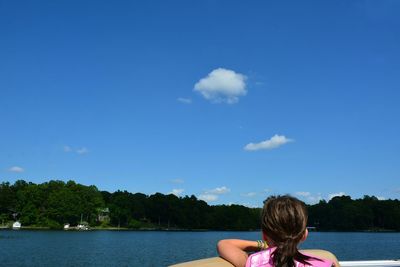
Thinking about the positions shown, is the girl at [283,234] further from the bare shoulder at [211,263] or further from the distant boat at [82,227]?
the distant boat at [82,227]

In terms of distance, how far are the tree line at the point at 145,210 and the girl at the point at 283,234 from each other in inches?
3824

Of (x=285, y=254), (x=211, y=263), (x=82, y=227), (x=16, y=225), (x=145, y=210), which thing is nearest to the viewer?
(x=285, y=254)

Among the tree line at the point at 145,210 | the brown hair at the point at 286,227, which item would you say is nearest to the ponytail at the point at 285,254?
the brown hair at the point at 286,227

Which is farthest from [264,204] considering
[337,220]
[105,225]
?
[337,220]

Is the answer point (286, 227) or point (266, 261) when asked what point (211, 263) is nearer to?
point (266, 261)

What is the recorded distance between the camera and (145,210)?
452ft

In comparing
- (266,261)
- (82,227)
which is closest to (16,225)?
(82,227)

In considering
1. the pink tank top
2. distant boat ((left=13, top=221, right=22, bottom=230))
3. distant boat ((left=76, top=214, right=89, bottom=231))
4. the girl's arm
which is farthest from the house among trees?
the pink tank top

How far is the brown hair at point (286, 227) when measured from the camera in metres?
1.95

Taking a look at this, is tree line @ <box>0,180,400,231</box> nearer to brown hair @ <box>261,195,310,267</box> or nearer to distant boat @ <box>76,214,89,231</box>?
distant boat @ <box>76,214,89,231</box>

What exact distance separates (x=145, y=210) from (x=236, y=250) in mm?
138099

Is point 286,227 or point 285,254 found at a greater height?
point 286,227

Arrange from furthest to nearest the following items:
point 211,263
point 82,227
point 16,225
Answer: point 82,227, point 16,225, point 211,263

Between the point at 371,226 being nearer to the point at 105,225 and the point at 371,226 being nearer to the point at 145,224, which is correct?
the point at 145,224
